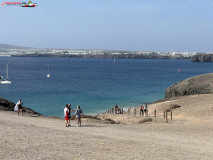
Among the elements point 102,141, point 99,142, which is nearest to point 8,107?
point 102,141

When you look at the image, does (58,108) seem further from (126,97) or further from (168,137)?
(168,137)

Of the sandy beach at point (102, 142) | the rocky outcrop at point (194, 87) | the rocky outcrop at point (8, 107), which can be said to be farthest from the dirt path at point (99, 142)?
the rocky outcrop at point (194, 87)

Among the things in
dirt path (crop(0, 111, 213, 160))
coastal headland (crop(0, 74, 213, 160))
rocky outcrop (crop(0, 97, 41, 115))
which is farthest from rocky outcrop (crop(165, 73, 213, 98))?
dirt path (crop(0, 111, 213, 160))

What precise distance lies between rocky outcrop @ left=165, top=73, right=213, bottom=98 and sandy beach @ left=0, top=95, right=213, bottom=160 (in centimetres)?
2431

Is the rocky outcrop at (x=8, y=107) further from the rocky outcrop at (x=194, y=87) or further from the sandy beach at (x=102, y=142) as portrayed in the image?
the rocky outcrop at (x=194, y=87)

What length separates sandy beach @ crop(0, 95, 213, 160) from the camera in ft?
42.7

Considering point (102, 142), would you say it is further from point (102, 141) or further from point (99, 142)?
point (102, 141)

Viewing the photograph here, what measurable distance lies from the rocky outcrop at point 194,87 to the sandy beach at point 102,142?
79.8 feet

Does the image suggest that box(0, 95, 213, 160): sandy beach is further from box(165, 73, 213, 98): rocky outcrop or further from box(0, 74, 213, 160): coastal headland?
box(165, 73, 213, 98): rocky outcrop

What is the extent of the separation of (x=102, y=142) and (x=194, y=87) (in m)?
34.4

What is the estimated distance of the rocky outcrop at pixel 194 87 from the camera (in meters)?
45.8

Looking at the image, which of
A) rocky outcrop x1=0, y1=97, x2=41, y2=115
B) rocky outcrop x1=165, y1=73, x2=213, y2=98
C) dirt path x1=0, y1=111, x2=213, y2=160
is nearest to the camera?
dirt path x1=0, y1=111, x2=213, y2=160

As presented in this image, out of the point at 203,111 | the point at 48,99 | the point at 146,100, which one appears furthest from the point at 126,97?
the point at 203,111

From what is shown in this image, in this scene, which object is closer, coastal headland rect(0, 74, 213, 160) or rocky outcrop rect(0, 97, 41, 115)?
coastal headland rect(0, 74, 213, 160)
